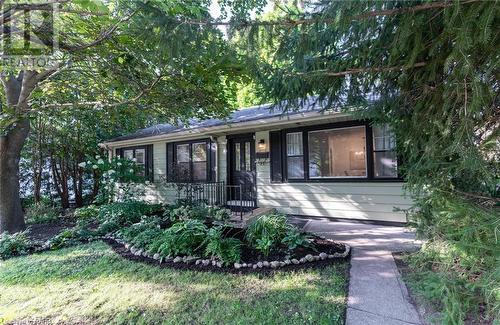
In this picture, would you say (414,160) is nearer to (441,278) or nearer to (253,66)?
(441,278)

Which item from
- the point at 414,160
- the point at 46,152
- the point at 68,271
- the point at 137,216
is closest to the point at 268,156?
the point at 137,216

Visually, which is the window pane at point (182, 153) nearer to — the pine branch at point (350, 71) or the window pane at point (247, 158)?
the window pane at point (247, 158)

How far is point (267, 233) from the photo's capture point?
14.8 feet

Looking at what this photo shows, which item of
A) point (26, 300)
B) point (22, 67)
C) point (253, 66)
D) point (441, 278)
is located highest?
point (22, 67)

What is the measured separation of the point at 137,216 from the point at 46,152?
6.70 metres

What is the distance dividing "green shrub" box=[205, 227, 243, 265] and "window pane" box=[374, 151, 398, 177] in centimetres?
366

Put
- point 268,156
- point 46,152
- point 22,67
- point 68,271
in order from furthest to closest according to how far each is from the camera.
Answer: point 46,152 → point 268,156 → point 22,67 → point 68,271

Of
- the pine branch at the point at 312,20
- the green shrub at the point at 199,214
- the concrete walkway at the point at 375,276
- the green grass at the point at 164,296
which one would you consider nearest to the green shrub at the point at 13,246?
the green grass at the point at 164,296

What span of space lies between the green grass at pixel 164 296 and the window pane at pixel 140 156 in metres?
7.01

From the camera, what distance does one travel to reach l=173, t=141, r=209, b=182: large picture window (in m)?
9.23

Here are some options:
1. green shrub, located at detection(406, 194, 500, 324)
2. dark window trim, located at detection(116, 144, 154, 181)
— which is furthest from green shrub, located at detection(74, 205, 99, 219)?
green shrub, located at detection(406, 194, 500, 324)

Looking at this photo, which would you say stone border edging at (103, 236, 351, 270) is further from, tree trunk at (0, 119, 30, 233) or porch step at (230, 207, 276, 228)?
tree trunk at (0, 119, 30, 233)

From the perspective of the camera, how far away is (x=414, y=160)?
11.2 feet

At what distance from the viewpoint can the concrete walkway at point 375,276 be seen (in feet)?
8.54
